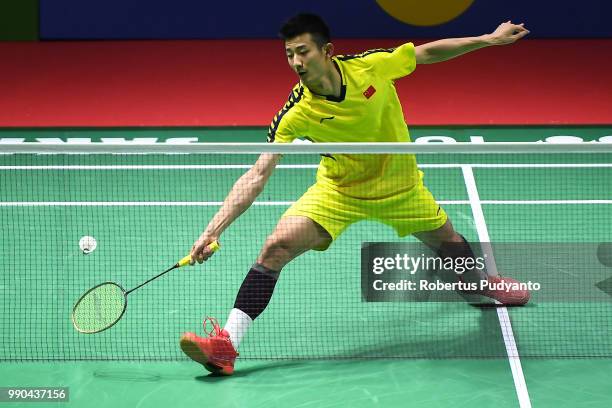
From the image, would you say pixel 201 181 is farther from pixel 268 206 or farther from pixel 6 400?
pixel 6 400

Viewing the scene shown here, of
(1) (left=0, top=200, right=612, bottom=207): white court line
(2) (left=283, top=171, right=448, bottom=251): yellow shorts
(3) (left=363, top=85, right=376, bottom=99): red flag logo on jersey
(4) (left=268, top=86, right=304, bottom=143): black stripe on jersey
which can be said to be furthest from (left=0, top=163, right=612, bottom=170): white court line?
(3) (left=363, top=85, right=376, bottom=99): red flag logo on jersey

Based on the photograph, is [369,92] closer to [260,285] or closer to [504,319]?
[260,285]

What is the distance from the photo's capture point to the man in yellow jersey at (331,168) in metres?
5.48

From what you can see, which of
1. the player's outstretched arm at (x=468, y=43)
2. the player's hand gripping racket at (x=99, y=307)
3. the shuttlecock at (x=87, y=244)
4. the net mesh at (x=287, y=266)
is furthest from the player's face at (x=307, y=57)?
the shuttlecock at (x=87, y=244)

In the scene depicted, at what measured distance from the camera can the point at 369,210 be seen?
591 centimetres

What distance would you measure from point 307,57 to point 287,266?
191cm

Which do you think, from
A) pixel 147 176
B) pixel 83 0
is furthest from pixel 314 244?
pixel 83 0

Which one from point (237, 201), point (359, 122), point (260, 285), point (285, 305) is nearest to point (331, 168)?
point (359, 122)

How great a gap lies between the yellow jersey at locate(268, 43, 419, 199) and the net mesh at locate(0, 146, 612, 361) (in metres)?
0.28

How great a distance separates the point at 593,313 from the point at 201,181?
363 cm

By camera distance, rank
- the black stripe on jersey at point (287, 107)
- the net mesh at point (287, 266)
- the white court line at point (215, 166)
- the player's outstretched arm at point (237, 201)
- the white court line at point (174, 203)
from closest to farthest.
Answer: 1. the player's outstretched arm at point (237, 201)
2. the black stripe on jersey at point (287, 107)
3. the net mesh at point (287, 266)
4. the white court line at point (174, 203)
5. the white court line at point (215, 166)

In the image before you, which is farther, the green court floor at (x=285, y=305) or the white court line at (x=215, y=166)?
the white court line at (x=215, y=166)

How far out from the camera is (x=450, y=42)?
571cm

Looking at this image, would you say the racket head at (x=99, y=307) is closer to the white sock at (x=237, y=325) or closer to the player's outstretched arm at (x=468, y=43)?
the white sock at (x=237, y=325)
